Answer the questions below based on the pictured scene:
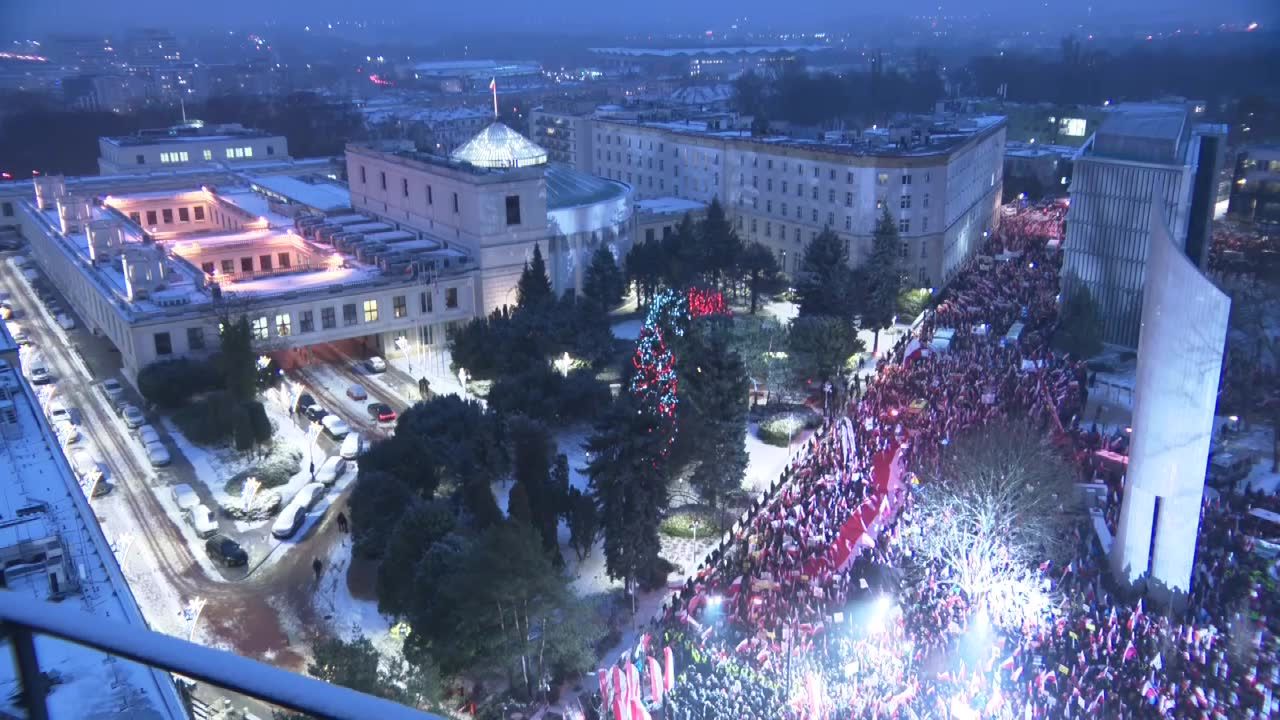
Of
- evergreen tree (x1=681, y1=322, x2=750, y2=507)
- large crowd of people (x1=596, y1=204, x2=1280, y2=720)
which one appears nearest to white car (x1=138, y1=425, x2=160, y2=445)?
evergreen tree (x1=681, y1=322, x2=750, y2=507)

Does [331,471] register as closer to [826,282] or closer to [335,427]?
[335,427]

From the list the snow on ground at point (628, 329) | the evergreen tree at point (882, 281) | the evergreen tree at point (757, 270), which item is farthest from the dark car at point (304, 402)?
the evergreen tree at point (882, 281)

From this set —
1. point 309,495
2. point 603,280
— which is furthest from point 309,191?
point 309,495

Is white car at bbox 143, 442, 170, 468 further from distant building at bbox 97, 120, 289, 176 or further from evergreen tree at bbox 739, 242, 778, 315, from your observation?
distant building at bbox 97, 120, 289, 176

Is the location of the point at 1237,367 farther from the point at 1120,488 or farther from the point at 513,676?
the point at 513,676

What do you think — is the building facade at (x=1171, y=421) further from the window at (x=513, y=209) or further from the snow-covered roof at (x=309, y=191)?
the snow-covered roof at (x=309, y=191)
